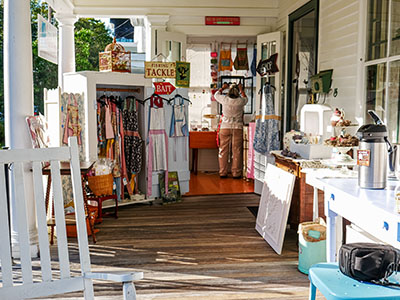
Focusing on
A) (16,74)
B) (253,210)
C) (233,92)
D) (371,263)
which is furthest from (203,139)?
(371,263)

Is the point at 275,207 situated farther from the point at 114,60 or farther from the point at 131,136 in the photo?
the point at 114,60

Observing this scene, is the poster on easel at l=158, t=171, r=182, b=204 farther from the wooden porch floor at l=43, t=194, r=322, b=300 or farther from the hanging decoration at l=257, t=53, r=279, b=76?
the hanging decoration at l=257, t=53, r=279, b=76

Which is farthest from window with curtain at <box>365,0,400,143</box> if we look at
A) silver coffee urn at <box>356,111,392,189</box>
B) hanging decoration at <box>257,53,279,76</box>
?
hanging decoration at <box>257,53,279,76</box>

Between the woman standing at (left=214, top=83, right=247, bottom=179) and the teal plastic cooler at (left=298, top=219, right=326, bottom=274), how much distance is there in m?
4.81

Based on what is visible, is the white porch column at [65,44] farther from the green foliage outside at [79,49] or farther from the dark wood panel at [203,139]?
the green foliage outside at [79,49]

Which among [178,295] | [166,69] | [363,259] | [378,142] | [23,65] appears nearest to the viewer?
[363,259]

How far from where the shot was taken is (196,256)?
4191 millimetres

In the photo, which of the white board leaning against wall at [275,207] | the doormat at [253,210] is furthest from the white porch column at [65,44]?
the white board leaning against wall at [275,207]

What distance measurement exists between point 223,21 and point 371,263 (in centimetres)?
584

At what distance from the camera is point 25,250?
5.69ft

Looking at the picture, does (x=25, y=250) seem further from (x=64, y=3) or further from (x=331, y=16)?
(x=64, y=3)

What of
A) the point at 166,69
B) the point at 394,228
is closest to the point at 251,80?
the point at 166,69

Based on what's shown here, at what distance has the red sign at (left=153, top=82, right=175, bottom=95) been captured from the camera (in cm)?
641

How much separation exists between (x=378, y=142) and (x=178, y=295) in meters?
1.79
